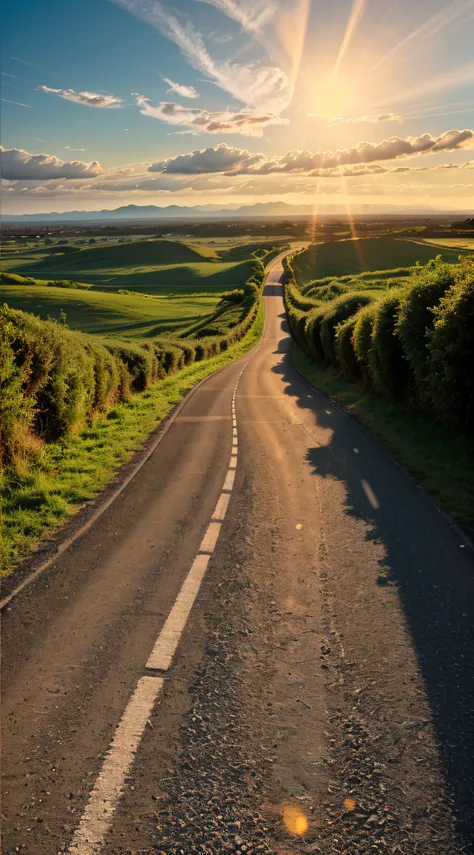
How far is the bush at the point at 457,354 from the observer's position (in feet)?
43.3

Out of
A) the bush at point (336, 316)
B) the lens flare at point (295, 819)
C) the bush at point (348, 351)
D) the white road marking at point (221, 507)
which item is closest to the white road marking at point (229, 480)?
the white road marking at point (221, 507)

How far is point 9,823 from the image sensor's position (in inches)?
155

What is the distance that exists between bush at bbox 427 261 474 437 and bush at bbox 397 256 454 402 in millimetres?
1285

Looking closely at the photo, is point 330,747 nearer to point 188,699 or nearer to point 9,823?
point 188,699

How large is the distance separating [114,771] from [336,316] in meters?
29.7

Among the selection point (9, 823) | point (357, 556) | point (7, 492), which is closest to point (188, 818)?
point (9, 823)

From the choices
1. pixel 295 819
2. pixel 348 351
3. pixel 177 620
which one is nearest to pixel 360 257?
pixel 348 351

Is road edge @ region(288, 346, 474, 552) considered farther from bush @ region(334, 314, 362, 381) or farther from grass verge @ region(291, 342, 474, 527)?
bush @ region(334, 314, 362, 381)

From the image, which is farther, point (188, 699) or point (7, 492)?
point (7, 492)

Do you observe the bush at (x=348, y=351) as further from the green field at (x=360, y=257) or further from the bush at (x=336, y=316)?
the green field at (x=360, y=257)

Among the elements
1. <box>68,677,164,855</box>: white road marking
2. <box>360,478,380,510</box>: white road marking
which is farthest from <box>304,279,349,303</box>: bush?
<box>68,677,164,855</box>: white road marking

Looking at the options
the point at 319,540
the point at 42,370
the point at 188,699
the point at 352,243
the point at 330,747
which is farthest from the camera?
the point at 352,243

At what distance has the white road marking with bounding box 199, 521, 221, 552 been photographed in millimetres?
8880

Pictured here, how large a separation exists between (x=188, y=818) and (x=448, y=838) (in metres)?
1.79
